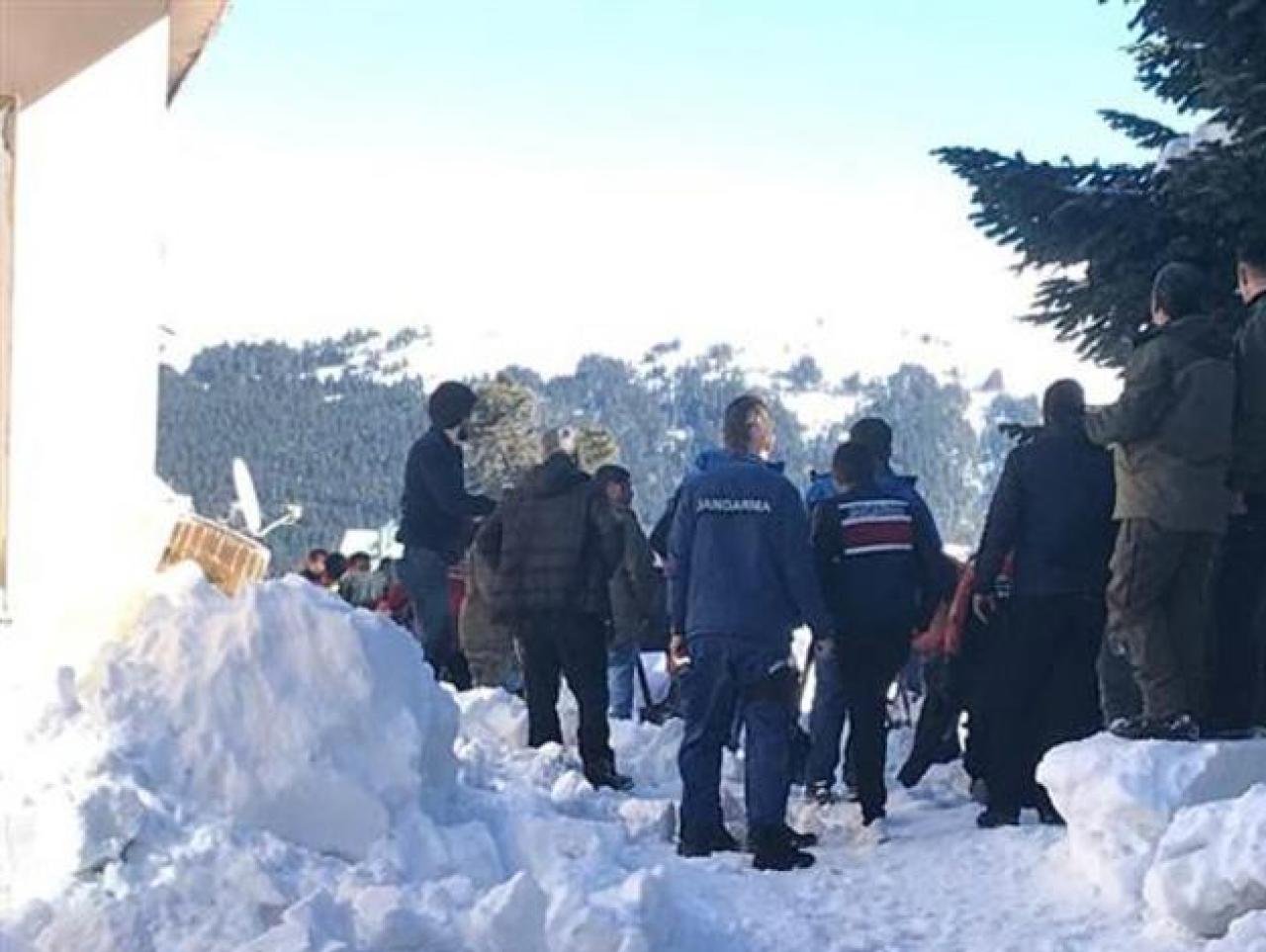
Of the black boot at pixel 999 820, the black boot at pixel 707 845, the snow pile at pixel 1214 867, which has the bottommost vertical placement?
the black boot at pixel 707 845

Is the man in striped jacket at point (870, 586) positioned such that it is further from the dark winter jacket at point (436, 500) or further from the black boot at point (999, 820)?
the dark winter jacket at point (436, 500)

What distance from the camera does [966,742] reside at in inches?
384

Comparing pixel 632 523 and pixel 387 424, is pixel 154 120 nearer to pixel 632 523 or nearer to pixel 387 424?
pixel 632 523

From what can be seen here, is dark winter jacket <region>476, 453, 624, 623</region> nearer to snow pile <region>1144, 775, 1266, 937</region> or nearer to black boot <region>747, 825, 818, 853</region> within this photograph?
black boot <region>747, 825, 818, 853</region>

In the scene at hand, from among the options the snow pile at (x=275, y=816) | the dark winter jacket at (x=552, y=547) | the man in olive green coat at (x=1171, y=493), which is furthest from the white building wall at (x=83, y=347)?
the man in olive green coat at (x=1171, y=493)

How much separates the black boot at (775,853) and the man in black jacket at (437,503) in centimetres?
298

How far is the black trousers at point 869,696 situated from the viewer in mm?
8422

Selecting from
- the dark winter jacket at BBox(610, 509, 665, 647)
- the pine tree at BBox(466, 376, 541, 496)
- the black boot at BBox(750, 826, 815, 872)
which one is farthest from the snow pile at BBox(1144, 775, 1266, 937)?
the pine tree at BBox(466, 376, 541, 496)

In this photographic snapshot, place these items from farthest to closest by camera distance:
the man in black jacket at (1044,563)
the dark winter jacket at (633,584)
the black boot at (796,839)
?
the dark winter jacket at (633,584)
the man in black jacket at (1044,563)
the black boot at (796,839)

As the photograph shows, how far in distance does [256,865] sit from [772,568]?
2.70m

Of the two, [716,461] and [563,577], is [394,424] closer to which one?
[563,577]

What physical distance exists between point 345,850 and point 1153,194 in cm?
643

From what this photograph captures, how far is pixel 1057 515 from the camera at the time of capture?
311 inches

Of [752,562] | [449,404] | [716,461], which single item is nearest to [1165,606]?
[752,562]
